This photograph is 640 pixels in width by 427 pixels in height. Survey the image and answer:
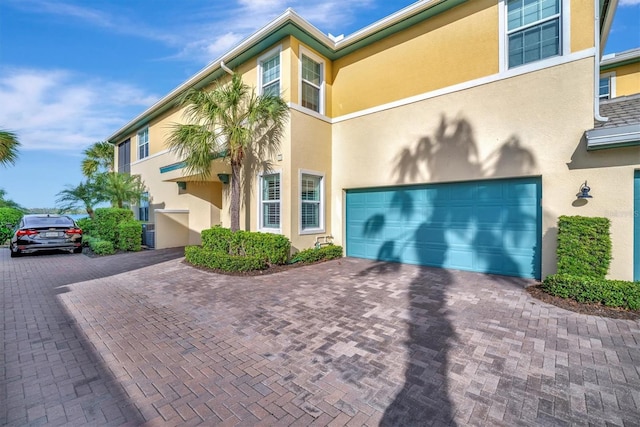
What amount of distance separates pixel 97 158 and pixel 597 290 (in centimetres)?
2944

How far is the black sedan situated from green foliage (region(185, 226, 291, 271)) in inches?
232

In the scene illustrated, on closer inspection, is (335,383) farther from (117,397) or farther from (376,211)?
(376,211)

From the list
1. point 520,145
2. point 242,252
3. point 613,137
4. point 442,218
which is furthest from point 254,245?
point 613,137

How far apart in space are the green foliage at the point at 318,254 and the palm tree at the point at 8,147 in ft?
35.9

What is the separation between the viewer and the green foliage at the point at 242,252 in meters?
7.38

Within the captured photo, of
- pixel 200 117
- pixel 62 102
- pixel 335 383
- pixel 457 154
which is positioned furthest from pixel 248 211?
pixel 62 102

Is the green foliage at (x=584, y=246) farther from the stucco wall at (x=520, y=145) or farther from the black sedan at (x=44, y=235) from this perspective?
the black sedan at (x=44, y=235)

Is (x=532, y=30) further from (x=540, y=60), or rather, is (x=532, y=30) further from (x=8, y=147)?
(x=8, y=147)

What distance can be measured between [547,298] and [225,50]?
11509mm

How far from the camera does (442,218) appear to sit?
7812mm

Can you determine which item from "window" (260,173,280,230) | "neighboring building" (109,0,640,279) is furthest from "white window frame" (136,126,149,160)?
"window" (260,173,280,230)

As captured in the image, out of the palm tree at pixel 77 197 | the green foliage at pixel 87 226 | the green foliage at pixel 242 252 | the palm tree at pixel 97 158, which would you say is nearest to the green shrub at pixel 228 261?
the green foliage at pixel 242 252

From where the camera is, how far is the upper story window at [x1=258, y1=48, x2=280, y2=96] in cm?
884

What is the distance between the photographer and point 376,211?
9.09 m
